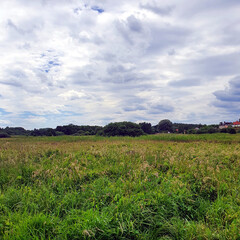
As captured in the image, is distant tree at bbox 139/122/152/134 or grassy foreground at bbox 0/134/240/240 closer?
grassy foreground at bbox 0/134/240/240

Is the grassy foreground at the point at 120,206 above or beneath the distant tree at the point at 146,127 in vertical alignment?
beneath

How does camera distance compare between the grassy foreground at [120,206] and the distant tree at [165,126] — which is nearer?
the grassy foreground at [120,206]

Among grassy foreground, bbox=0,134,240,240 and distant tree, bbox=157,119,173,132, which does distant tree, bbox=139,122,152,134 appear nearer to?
distant tree, bbox=157,119,173,132

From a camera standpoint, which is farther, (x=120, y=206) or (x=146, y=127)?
(x=146, y=127)

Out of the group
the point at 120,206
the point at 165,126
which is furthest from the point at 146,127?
the point at 120,206

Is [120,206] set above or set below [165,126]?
below

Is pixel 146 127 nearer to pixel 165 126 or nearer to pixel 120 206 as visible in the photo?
pixel 165 126

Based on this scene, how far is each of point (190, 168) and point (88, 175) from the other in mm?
3399

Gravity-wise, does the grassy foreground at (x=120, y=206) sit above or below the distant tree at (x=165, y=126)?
below

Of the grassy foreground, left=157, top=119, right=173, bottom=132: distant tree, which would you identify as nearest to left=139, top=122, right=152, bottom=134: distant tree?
left=157, top=119, right=173, bottom=132: distant tree

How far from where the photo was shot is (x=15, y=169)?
6.87 metres

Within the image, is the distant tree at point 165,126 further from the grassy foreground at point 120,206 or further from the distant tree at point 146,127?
the grassy foreground at point 120,206

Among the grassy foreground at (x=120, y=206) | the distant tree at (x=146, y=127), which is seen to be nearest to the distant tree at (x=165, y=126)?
the distant tree at (x=146, y=127)

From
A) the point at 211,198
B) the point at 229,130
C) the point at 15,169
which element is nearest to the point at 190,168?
the point at 211,198
